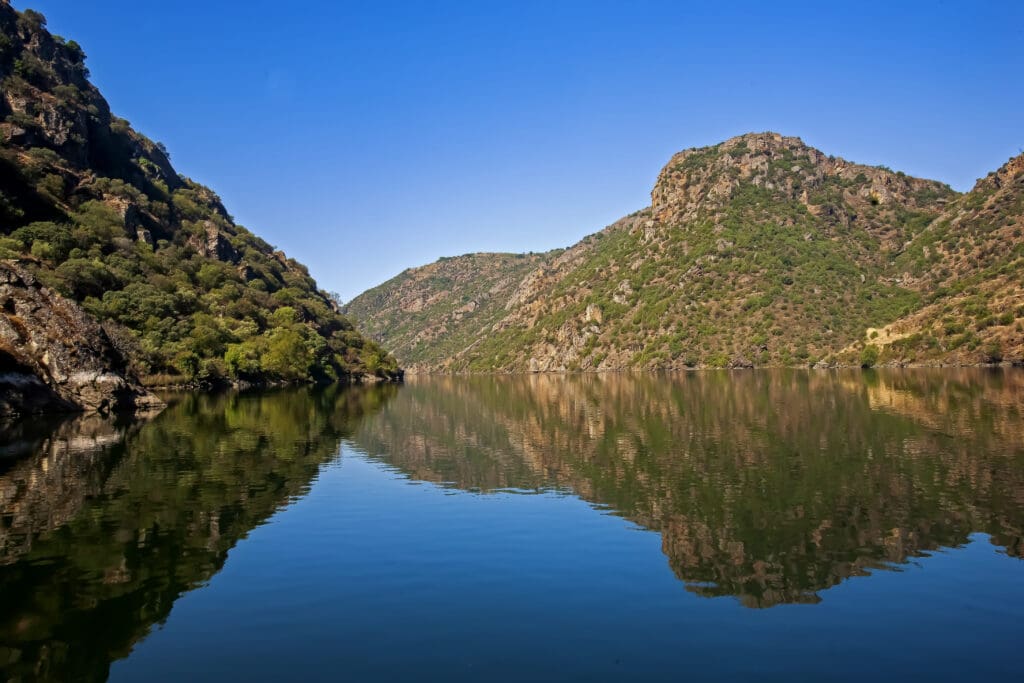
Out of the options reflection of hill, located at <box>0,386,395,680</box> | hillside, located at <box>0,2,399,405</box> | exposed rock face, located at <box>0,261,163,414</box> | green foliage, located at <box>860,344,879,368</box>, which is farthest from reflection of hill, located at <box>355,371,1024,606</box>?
green foliage, located at <box>860,344,879,368</box>

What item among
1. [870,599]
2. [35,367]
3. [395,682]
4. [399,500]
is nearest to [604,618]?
[395,682]

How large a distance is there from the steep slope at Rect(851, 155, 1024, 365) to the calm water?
11567 centimetres

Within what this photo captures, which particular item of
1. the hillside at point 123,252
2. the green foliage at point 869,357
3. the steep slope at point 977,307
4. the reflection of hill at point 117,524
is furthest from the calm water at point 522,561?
the green foliage at point 869,357

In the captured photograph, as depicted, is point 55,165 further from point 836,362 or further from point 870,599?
point 836,362

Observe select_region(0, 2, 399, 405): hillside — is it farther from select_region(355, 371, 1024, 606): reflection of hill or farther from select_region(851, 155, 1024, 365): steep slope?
select_region(851, 155, 1024, 365): steep slope

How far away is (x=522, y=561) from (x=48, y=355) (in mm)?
58744

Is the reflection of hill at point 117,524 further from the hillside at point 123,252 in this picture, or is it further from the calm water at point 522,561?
the hillside at point 123,252

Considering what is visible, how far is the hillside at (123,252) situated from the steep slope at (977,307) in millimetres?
132819

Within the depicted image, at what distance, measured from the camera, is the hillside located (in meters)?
98.8


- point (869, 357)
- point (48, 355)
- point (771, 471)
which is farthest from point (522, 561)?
point (869, 357)

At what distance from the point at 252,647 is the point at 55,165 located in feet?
460

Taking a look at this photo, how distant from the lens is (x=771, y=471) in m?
33.7

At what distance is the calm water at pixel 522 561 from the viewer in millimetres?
14164

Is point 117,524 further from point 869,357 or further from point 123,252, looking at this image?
point 869,357
